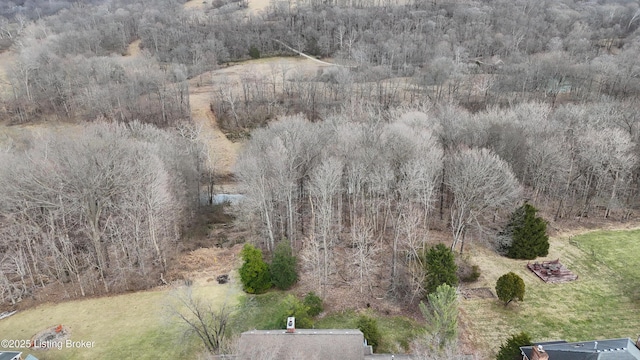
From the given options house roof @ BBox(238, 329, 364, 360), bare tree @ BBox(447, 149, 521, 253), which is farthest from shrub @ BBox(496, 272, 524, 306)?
house roof @ BBox(238, 329, 364, 360)

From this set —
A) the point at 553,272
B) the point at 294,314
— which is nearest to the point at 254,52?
the point at 294,314

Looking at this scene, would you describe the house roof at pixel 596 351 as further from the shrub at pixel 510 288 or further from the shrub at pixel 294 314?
the shrub at pixel 294 314

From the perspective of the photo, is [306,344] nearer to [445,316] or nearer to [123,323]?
[445,316]

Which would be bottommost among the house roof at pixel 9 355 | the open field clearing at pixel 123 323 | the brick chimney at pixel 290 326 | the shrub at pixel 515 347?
the open field clearing at pixel 123 323

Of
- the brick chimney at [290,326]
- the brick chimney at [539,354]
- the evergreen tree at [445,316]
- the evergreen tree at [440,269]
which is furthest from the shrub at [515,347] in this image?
the brick chimney at [290,326]

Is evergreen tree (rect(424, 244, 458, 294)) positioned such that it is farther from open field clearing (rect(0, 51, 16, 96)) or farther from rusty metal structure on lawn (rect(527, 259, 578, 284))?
open field clearing (rect(0, 51, 16, 96))

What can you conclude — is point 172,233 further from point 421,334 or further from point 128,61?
point 128,61

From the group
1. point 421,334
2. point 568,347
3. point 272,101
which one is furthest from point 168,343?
point 272,101
